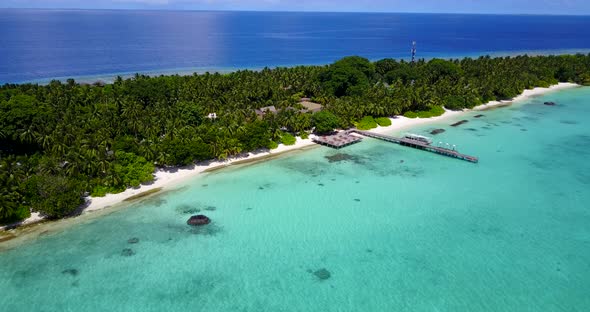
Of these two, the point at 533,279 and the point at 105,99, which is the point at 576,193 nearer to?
the point at 533,279

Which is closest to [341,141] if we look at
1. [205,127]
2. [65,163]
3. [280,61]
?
[205,127]

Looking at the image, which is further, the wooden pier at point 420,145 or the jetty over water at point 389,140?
the jetty over water at point 389,140

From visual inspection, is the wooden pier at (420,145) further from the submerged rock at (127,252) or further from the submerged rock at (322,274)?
the submerged rock at (127,252)

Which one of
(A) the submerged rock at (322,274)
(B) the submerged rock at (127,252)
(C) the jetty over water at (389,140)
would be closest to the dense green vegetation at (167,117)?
(C) the jetty over water at (389,140)

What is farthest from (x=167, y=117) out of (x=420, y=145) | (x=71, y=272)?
(x=420, y=145)

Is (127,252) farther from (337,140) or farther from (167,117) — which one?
(337,140)

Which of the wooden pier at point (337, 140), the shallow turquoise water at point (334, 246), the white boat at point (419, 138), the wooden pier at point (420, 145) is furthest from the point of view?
the white boat at point (419, 138)
